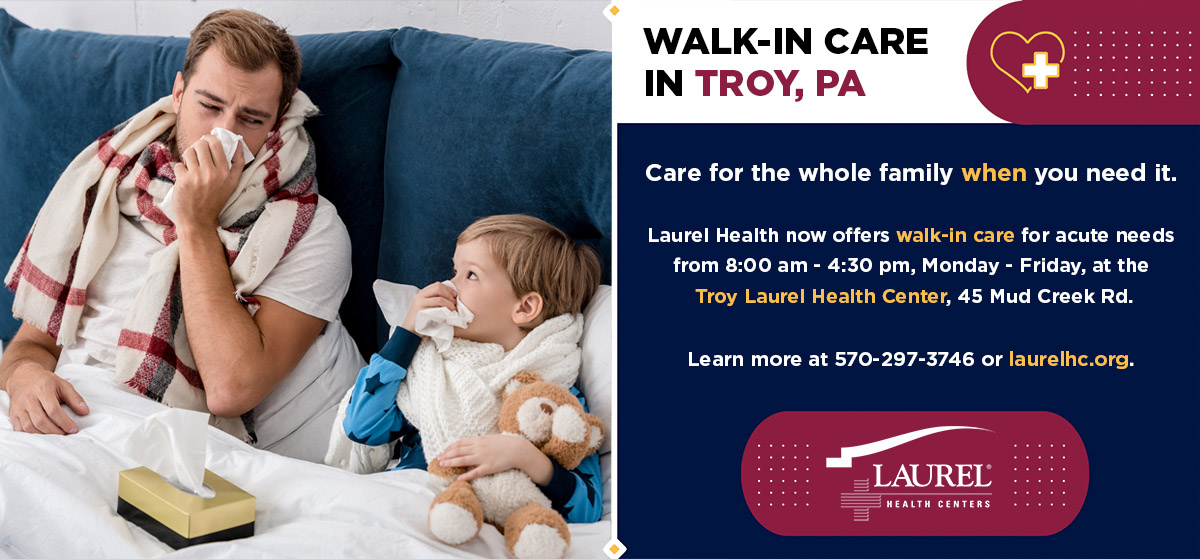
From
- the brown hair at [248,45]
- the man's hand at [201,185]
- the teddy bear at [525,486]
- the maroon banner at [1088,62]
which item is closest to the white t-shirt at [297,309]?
the man's hand at [201,185]

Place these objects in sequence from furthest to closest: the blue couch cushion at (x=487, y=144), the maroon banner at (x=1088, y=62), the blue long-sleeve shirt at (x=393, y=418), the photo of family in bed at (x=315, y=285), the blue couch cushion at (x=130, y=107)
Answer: the blue couch cushion at (x=130, y=107)
the blue couch cushion at (x=487, y=144)
the blue long-sleeve shirt at (x=393, y=418)
the photo of family in bed at (x=315, y=285)
the maroon banner at (x=1088, y=62)

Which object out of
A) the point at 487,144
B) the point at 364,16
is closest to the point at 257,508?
the point at 487,144

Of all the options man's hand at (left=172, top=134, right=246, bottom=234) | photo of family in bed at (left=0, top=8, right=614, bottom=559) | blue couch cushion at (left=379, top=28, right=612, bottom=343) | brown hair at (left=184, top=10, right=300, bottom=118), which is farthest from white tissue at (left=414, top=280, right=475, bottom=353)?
brown hair at (left=184, top=10, right=300, bottom=118)

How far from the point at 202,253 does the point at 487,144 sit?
490 mm

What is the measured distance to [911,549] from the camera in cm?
101

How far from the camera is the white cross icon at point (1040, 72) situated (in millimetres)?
962

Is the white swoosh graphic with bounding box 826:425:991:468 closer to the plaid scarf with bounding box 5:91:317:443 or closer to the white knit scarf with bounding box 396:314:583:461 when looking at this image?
the white knit scarf with bounding box 396:314:583:461

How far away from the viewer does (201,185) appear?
1559mm

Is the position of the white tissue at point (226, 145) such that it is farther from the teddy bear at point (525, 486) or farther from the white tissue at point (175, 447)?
the teddy bear at point (525, 486)

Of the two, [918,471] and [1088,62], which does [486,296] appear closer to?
[918,471]

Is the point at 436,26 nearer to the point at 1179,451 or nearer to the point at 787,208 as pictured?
the point at 787,208

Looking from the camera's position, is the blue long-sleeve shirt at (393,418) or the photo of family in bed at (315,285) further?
the blue long-sleeve shirt at (393,418)

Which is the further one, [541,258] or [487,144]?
[487,144]

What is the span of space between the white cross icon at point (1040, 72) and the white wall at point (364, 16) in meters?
0.99
